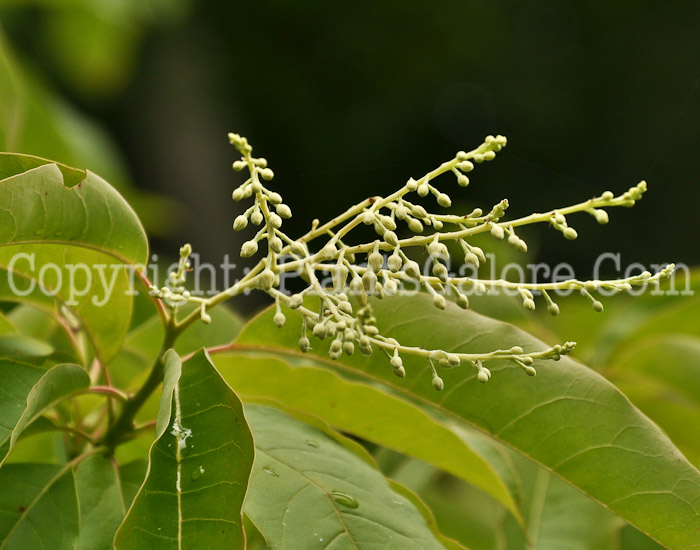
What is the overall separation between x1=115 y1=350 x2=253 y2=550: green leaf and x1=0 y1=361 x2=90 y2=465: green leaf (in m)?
0.15

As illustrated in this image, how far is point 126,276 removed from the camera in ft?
3.55

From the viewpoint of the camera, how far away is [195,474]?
796 millimetres

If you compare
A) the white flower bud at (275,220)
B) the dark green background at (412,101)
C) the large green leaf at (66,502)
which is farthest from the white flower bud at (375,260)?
the dark green background at (412,101)

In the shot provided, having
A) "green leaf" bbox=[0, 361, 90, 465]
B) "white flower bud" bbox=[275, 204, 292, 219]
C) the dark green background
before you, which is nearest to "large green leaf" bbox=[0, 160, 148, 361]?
"green leaf" bbox=[0, 361, 90, 465]

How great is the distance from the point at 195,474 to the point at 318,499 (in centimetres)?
17

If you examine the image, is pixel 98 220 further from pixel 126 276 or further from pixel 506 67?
pixel 506 67

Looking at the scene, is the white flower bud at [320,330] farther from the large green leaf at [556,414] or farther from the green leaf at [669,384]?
the green leaf at [669,384]

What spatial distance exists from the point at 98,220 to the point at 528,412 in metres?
0.58


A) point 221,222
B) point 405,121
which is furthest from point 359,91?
point 221,222

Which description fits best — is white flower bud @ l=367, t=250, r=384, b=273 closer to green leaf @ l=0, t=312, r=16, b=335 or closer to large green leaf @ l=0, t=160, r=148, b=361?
large green leaf @ l=0, t=160, r=148, b=361

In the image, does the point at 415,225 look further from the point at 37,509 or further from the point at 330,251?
the point at 37,509

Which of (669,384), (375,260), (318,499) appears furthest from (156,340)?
(669,384)

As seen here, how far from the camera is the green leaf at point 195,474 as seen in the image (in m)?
0.75

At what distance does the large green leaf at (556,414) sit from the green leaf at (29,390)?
0.79 feet
